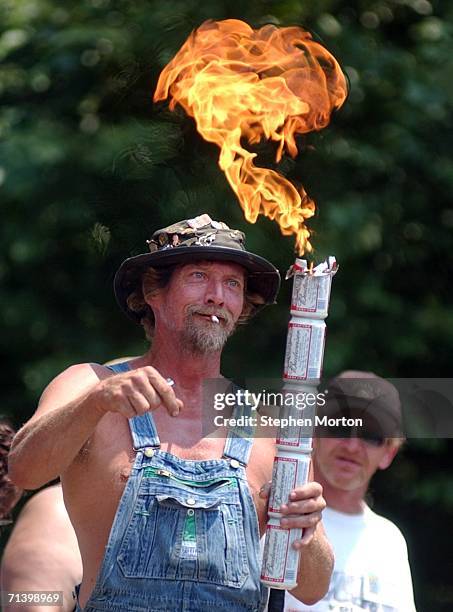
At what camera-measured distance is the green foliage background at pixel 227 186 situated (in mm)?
5895

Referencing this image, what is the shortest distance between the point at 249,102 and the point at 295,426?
1053mm

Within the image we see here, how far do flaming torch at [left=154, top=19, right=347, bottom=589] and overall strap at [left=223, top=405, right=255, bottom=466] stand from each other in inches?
9.1

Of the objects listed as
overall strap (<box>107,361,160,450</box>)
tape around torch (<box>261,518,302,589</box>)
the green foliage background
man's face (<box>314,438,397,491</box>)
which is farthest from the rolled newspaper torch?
the green foliage background

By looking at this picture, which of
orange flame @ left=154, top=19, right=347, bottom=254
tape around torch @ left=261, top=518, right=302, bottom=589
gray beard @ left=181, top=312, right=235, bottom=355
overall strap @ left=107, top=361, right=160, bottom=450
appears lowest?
tape around torch @ left=261, top=518, right=302, bottom=589

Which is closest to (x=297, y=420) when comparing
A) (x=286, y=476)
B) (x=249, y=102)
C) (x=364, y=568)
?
(x=286, y=476)

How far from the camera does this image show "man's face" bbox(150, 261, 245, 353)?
3387 millimetres

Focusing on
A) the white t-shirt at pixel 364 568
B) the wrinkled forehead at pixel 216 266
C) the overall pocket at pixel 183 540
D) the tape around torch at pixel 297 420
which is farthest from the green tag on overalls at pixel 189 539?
the white t-shirt at pixel 364 568

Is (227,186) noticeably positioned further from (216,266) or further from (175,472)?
(175,472)

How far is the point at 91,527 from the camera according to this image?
10.7ft

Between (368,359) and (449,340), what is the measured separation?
0.39m

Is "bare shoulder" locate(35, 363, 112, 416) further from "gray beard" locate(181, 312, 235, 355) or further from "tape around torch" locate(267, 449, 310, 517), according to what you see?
"tape around torch" locate(267, 449, 310, 517)

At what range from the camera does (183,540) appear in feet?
10.5

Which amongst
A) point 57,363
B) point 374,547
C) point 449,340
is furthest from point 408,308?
point 374,547

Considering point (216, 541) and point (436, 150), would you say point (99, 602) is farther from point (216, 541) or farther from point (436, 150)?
point (436, 150)
